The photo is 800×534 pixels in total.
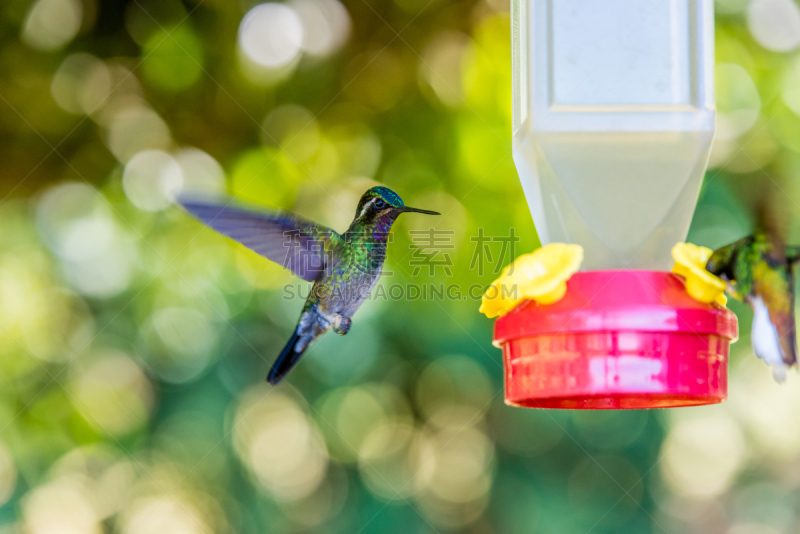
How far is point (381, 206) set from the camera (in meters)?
2.10

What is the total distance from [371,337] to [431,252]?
1.56 ft

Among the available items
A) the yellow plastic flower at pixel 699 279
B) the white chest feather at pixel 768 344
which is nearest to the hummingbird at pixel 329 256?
the yellow plastic flower at pixel 699 279

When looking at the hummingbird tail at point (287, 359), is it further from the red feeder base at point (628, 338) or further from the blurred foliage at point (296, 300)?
the red feeder base at point (628, 338)

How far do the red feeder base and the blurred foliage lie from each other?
50.0 inches

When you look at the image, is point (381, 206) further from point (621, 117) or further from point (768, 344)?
point (768, 344)

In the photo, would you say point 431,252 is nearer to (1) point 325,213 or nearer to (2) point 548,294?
(1) point 325,213

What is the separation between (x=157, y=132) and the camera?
338cm

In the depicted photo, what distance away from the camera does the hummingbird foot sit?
7.42 ft

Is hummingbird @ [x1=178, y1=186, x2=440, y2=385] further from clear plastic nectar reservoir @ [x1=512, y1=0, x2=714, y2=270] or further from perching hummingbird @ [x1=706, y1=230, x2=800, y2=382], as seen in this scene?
perching hummingbird @ [x1=706, y1=230, x2=800, y2=382]

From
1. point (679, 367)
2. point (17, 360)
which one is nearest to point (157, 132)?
point (17, 360)

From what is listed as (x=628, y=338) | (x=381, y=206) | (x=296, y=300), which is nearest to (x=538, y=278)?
(x=628, y=338)

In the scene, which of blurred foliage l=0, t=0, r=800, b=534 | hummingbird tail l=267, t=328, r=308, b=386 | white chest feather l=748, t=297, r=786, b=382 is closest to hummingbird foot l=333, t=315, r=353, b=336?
hummingbird tail l=267, t=328, r=308, b=386

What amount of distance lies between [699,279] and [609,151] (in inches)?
20.0

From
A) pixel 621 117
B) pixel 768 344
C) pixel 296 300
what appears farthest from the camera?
pixel 296 300
